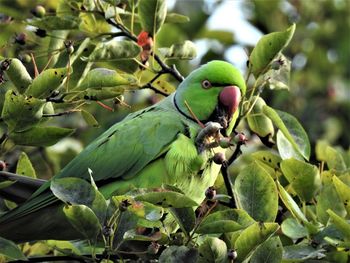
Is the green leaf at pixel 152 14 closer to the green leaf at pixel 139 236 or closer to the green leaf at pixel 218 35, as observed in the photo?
the green leaf at pixel 139 236

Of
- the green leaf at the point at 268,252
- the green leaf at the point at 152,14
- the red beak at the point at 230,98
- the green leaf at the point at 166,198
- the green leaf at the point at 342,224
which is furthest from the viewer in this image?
the red beak at the point at 230,98

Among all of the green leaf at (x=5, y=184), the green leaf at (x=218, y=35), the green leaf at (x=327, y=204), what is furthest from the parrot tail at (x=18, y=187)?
the green leaf at (x=218, y=35)

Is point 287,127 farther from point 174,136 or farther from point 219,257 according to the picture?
point 219,257

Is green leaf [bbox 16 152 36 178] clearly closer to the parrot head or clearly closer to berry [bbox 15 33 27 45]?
berry [bbox 15 33 27 45]

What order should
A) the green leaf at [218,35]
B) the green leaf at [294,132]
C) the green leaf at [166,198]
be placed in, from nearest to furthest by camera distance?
the green leaf at [166,198]
the green leaf at [294,132]
the green leaf at [218,35]

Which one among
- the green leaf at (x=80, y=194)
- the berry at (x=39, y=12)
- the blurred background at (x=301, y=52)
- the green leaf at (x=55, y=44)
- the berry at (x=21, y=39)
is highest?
the berry at (x=39, y=12)

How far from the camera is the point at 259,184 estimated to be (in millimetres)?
3139

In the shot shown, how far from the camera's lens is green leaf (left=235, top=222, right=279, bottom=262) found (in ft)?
9.08

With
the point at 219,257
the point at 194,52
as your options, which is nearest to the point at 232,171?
the point at 194,52

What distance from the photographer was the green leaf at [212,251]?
274cm

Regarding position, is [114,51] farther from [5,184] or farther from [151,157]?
[5,184]

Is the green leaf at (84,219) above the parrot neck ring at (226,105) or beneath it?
above

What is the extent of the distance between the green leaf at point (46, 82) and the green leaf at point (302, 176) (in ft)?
3.30

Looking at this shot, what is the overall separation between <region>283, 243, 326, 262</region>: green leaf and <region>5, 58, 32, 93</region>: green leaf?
1195 millimetres
